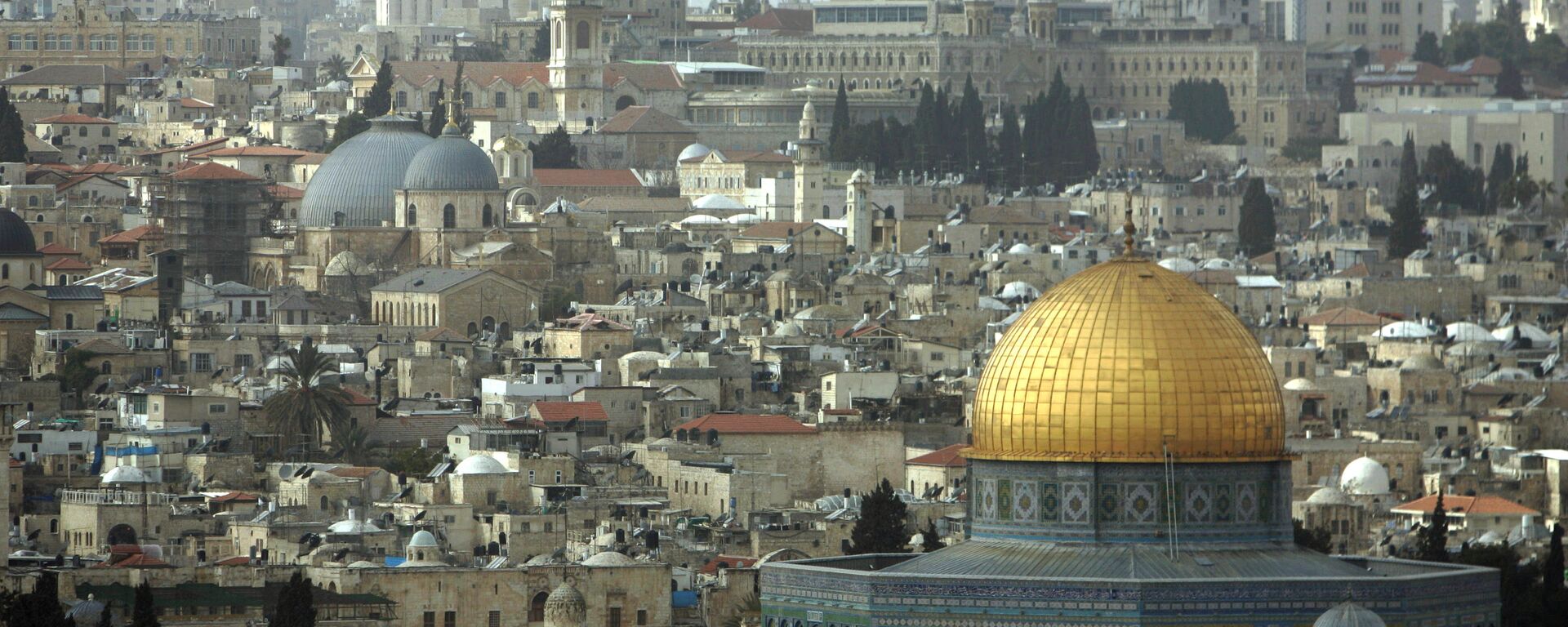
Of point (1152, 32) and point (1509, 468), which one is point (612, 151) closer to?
point (1152, 32)

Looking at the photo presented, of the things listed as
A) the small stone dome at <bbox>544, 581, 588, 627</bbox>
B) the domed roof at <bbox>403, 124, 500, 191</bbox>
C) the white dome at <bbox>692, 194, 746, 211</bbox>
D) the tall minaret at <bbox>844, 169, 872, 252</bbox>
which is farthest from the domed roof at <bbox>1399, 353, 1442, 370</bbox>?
the small stone dome at <bbox>544, 581, 588, 627</bbox>

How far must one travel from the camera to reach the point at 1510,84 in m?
139

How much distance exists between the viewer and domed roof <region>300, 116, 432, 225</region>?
92.1 m

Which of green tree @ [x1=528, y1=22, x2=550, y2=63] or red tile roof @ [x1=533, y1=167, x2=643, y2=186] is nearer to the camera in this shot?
red tile roof @ [x1=533, y1=167, x2=643, y2=186]

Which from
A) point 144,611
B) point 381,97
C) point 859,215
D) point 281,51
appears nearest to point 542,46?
point 281,51

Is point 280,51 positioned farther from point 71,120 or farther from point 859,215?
point 859,215

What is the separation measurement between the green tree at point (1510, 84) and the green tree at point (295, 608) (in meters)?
99.0

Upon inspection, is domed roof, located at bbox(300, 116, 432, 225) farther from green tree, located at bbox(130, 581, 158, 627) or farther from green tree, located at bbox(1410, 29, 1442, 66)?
green tree, located at bbox(1410, 29, 1442, 66)

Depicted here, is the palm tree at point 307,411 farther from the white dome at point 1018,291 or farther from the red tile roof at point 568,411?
the white dome at point 1018,291

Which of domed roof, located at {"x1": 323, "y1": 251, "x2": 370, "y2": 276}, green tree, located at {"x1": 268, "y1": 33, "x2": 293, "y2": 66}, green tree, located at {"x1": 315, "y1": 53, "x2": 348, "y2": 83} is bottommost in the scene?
domed roof, located at {"x1": 323, "y1": 251, "x2": 370, "y2": 276}

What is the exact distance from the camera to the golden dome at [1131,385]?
29.5 meters

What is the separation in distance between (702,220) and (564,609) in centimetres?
5821

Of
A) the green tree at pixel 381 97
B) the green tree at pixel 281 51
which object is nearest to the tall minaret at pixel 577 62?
the green tree at pixel 381 97

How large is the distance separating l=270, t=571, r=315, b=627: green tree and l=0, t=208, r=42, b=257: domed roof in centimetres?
3744
